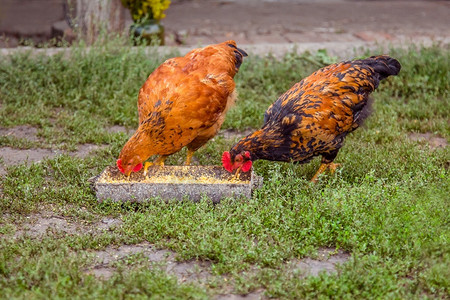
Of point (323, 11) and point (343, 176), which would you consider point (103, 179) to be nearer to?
point (343, 176)

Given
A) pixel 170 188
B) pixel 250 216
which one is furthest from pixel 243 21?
pixel 250 216

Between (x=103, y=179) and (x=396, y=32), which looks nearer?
(x=103, y=179)

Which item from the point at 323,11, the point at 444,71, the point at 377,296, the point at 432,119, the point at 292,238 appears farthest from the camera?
the point at 323,11

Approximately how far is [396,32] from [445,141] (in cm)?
461

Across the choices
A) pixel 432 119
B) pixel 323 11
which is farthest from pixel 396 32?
pixel 432 119

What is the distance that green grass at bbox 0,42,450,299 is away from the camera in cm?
346

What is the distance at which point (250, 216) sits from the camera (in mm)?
Result: 4223

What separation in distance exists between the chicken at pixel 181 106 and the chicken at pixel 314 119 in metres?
0.44

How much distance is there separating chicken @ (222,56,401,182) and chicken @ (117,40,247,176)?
0.44 m

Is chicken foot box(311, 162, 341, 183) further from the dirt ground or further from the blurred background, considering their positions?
the dirt ground

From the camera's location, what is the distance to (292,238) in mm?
4070

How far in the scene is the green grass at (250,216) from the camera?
3.46 m

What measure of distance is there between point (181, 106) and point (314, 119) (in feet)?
3.59

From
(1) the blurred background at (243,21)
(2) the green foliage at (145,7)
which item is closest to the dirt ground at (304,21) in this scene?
(1) the blurred background at (243,21)
